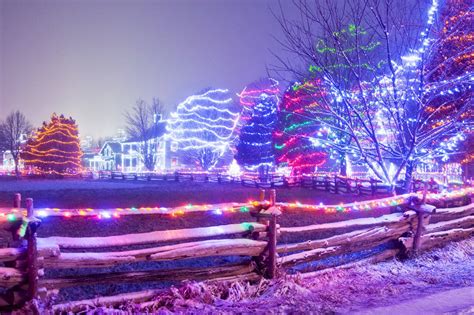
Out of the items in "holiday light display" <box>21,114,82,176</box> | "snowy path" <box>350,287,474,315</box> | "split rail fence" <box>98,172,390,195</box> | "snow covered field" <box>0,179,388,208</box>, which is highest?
"holiday light display" <box>21,114,82,176</box>

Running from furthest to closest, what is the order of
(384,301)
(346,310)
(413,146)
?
(413,146) → (384,301) → (346,310)

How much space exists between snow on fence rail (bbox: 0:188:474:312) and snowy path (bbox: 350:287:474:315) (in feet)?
5.80

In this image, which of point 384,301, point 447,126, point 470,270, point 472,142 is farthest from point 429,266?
point 472,142

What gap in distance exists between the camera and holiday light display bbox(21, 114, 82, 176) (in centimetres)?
5078

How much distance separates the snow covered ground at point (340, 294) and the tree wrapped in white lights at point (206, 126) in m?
46.4

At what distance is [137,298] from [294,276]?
240 centimetres

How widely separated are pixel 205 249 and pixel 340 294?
2004 millimetres

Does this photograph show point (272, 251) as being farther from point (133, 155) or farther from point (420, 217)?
point (133, 155)

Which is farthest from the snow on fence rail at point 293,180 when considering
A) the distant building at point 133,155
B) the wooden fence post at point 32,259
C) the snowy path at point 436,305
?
the wooden fence post at point 32,259

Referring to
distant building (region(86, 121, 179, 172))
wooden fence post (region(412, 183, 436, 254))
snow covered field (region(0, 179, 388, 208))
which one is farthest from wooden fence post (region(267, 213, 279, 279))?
distant building (region(86, 121, 179, 172))

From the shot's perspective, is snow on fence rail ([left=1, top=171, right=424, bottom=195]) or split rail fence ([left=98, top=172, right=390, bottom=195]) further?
split rail fence ([left=98, top=172, right=390, bottom=195])

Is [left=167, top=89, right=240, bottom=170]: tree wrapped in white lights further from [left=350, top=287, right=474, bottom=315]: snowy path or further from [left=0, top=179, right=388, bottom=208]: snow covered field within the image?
[left=350, top=287, right=474, bottom=315]: snowy path

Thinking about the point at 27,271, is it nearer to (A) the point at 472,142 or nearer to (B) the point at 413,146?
(B) the point at 413,146

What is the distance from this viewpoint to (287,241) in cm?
1098
